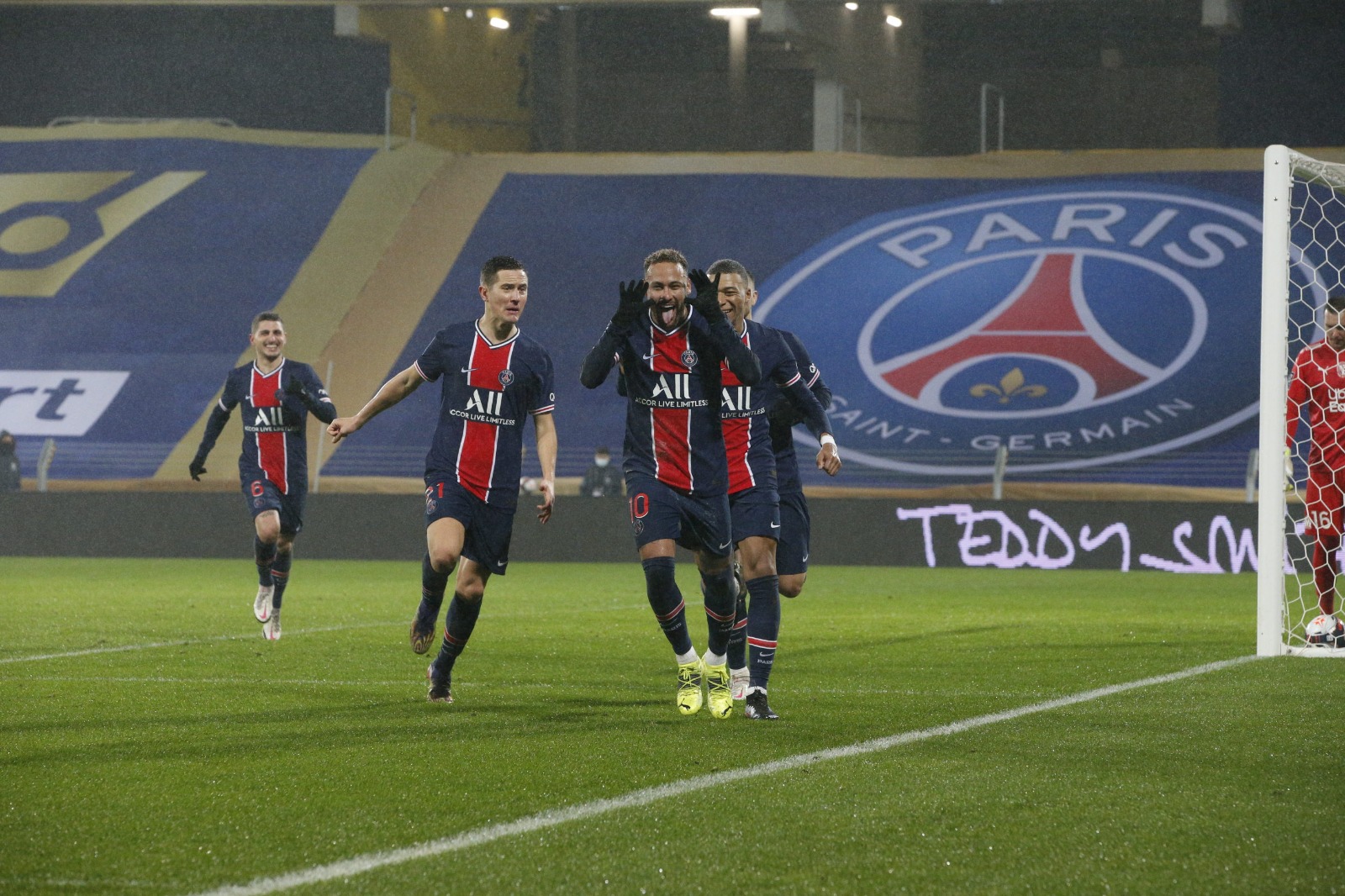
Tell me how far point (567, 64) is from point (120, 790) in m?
29.8

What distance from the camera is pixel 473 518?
7.25m

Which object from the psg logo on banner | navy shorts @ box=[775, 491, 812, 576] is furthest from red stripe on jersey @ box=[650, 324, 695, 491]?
the psg logo on banner

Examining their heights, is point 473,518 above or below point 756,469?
below

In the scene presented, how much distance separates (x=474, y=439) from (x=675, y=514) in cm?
108

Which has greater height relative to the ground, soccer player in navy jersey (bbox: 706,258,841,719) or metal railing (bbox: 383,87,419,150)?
metal railing (bbox: 383,87,419,150)

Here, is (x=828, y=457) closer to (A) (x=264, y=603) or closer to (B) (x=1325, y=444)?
(B) (x=1325, y=444)

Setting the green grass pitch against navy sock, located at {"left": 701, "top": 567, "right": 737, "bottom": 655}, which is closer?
the green grass pitch

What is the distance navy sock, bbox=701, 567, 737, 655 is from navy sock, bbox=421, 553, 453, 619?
109 centimetres

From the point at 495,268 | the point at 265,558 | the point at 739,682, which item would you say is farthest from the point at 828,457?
the point at 265,558

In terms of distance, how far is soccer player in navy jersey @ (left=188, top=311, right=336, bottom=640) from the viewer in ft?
35.4

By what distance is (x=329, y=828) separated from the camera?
4.29 meters

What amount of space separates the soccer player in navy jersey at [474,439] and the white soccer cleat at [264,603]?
3.45 metres

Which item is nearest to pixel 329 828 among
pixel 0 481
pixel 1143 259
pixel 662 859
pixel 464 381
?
pixel 662 859

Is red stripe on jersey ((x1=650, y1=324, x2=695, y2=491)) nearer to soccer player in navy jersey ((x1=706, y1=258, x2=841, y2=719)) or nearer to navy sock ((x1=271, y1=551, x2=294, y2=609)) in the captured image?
soccer player in navy jersey ((x1=706, y1=258, x2=841, y2=719))
